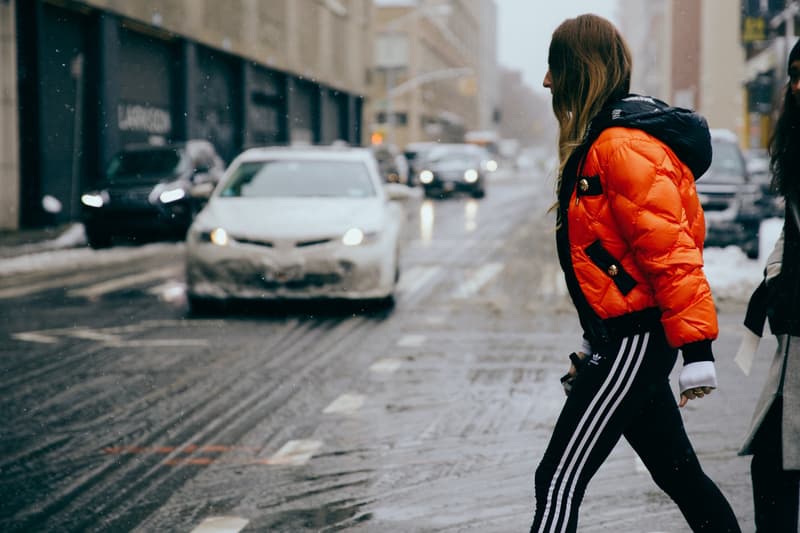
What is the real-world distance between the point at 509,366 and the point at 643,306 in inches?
205

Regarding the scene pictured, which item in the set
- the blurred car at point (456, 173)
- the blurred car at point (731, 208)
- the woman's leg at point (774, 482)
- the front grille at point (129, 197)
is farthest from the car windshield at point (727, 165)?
the blurred car at point (456, 173)

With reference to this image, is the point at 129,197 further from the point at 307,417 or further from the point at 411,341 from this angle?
the point at 307,417

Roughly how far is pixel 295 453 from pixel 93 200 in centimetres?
1537

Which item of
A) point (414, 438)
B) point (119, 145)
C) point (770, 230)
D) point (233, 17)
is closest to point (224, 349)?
point (414, 438)

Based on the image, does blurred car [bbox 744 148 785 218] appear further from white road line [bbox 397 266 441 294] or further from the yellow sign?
white road line [bbox 397 266 441 294]

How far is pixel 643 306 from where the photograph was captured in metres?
3.31

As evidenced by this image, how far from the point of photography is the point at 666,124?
3.33 m

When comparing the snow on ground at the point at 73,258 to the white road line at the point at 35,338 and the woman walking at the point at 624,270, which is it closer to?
the white road line at the point at 35,338

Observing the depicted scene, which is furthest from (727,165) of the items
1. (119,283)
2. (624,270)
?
(624,270)

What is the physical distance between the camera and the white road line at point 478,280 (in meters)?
13.0

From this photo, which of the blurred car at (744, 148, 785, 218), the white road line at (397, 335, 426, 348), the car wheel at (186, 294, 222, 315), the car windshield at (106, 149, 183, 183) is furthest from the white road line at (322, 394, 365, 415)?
the car windshield at (106, 149, 183, 183)

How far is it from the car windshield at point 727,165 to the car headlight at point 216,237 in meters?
8.61

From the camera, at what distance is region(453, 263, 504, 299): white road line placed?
13.0 meters

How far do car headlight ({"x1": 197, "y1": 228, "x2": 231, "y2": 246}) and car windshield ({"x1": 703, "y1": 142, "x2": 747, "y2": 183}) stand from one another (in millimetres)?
8605
